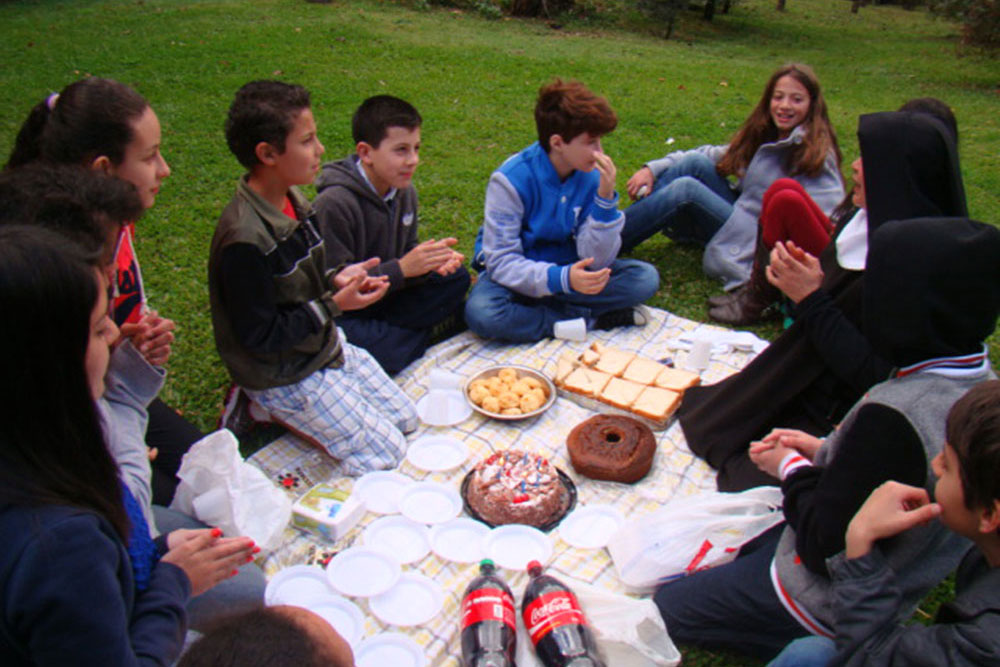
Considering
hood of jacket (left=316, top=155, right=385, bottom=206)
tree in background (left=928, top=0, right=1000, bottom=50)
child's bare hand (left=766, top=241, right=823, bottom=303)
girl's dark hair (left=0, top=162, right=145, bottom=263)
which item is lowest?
child's bare hand (left=766, top=241, right=823, bottom=303)

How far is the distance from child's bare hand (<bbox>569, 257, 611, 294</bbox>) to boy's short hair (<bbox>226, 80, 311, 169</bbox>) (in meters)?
1.77

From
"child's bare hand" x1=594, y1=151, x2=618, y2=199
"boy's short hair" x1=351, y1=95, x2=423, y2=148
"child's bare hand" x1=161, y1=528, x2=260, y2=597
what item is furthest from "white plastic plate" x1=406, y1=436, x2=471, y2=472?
"child's bare hand" x1=594, y1=151, x2=618, y2=199

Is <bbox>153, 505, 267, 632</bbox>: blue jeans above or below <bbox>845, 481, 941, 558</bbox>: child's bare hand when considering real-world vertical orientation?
below

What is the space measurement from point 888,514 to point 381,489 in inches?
81.5

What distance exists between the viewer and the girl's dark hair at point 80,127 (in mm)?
2713

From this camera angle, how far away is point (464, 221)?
599 cm

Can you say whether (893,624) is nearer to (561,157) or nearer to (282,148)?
(282,148)

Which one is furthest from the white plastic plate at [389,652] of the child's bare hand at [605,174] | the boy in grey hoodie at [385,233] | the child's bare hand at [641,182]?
the child's bare hand at [641,182]

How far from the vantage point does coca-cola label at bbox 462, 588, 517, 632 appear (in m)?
2.39

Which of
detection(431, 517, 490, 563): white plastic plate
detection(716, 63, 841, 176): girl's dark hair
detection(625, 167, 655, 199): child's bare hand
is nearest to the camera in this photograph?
detection(431, 517, 490, 563): white plastic plate

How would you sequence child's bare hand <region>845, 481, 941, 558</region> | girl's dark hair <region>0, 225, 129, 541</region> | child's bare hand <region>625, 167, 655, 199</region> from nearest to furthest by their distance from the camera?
girl's dark hair <region>0, 225, 129, 541</region> < child's bare hand <region>845, 481, 941, 558</region> < child's bare hand <region>625, 167, 655, 199</region>

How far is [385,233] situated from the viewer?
4.05 meters

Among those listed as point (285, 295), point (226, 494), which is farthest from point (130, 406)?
point (285, 295)

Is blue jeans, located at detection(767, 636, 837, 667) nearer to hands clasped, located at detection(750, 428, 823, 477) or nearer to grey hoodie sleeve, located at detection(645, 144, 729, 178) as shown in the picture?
hands clasped, located at detection(750, 428, 823, 477)
